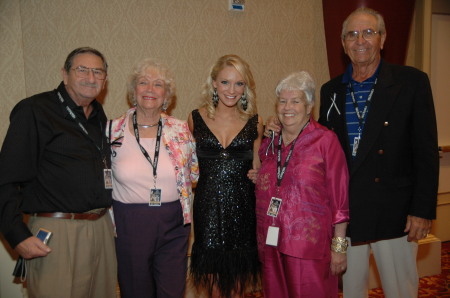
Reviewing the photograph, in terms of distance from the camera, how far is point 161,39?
3.37m

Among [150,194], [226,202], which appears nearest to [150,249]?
[150,194]

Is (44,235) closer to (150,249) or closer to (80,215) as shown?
(80,215)

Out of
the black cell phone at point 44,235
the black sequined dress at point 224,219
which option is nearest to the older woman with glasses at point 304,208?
the black sequined dress at point 224,219

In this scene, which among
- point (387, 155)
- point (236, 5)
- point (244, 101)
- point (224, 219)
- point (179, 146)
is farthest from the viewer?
point (236, 5)

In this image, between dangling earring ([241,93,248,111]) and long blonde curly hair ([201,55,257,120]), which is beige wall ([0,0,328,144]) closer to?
long blonde curly hair ([201,55,257,120])

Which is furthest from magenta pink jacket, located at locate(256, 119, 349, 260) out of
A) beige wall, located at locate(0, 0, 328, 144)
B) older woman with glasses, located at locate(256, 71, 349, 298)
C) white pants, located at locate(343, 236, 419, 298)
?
beige wall, located at locate(0, 0, 328, 144)

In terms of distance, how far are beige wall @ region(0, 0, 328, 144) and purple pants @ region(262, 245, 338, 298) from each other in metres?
1.84

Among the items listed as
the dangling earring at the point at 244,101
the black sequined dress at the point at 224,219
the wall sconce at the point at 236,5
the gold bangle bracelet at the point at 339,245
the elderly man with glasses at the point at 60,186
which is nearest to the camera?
the elderly man with glasses at the point at 60,186

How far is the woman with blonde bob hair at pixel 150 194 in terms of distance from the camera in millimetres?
2285

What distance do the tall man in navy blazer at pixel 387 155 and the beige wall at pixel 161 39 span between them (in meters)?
1.50

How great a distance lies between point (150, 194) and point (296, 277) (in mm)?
1005

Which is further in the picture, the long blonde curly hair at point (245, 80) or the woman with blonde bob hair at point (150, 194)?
the long blonde curly hair at point (245, 80)

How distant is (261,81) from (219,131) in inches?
53.5

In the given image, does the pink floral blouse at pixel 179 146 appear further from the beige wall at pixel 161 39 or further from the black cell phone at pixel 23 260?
the beige wall at pixel 161 39
